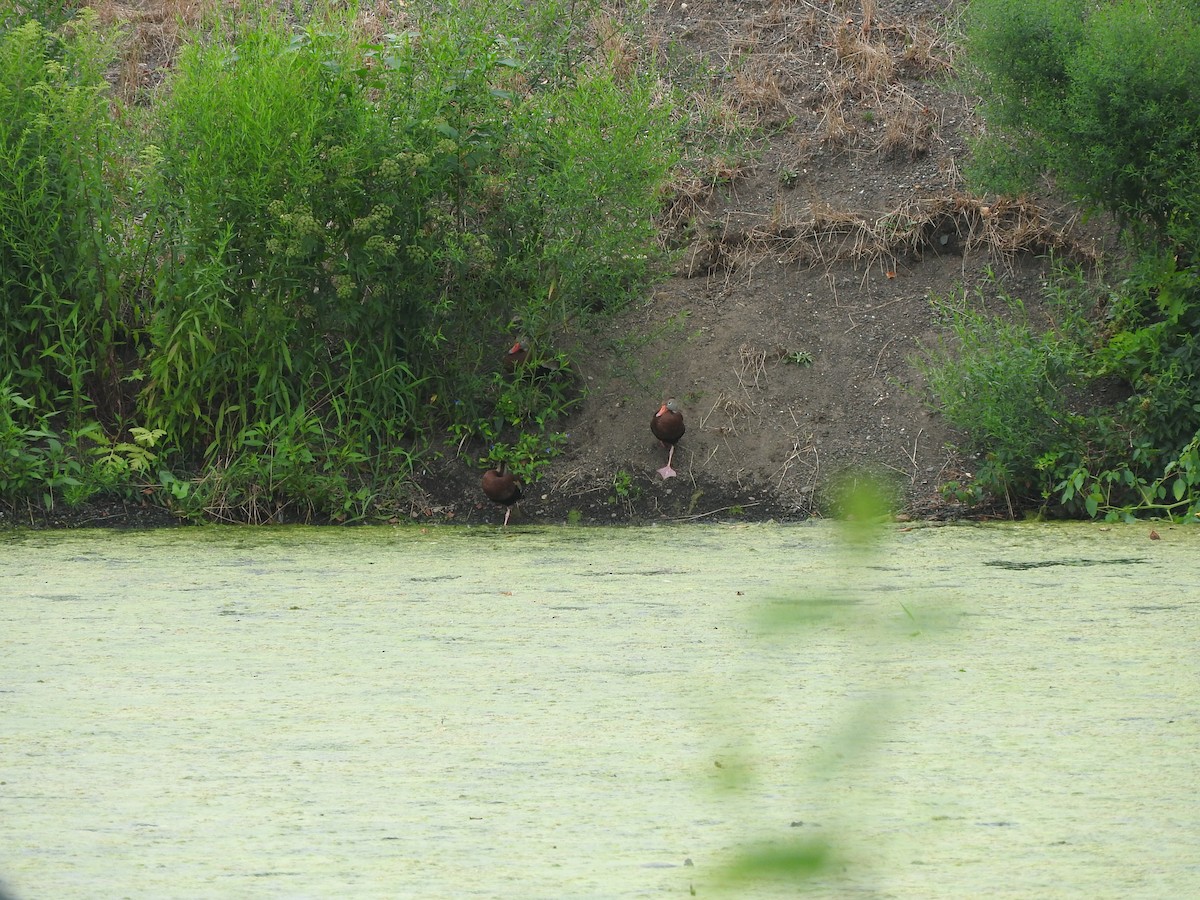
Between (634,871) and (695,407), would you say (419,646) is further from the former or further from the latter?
(695,407)

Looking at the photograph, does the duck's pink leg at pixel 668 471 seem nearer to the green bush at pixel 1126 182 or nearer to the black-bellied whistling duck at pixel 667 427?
the black-bellied whistling duck at pixel 667 427

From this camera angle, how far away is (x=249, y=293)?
4.58 metres

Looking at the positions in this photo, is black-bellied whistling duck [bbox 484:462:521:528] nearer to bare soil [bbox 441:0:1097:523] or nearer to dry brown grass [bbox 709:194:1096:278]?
bare soil [bbox 441:0:1097:523]

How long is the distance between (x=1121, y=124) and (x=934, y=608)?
4381mm

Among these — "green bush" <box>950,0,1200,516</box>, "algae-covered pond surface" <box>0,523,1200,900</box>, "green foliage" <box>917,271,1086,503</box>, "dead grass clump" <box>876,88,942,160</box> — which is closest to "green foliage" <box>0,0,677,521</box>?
"algae-covered pond surface" <box>0,523,1200,900</box>

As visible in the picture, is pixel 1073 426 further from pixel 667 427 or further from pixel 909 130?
pixel 909 130

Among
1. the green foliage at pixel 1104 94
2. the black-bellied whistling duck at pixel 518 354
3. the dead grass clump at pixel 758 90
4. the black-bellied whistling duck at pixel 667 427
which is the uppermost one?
the dead grass clump at pixel 758 90

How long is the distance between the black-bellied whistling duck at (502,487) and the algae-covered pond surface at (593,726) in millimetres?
777

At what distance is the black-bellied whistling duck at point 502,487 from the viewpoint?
177 inches

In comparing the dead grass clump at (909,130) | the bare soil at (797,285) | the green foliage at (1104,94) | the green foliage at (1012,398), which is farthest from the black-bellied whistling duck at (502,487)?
the dead grass clump at (909,130)

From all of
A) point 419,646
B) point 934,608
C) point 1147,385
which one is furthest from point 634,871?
point 1147,385

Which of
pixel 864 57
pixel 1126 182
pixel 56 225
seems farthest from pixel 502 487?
pixel 864 57

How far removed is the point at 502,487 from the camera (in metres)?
4.49

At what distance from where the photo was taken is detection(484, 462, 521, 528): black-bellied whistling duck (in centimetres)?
449
